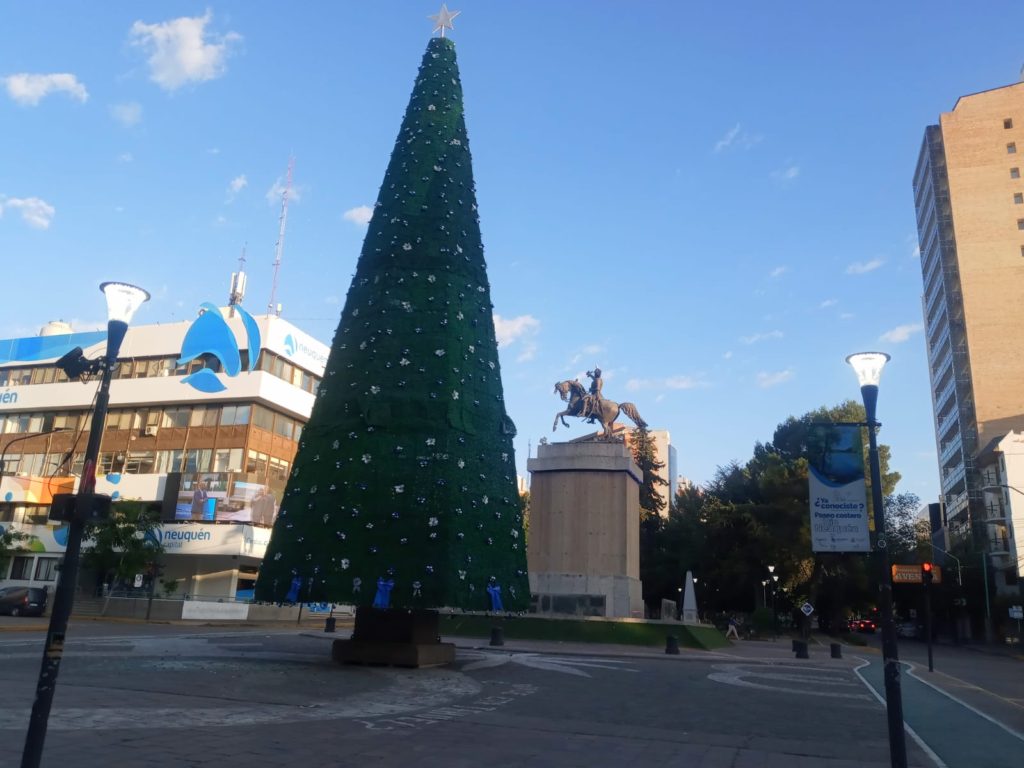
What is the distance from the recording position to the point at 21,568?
5528 cm

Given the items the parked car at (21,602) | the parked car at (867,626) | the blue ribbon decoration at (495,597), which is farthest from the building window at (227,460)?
the parked car at (867,626)

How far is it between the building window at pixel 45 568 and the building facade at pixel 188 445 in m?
0.07

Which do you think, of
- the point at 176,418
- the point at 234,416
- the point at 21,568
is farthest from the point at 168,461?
the point at 21,568

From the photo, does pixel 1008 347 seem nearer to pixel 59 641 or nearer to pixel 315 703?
pixel 315 703

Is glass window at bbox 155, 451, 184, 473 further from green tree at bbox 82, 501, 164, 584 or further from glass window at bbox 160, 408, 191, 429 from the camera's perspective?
green tree at bbox 82, 501, 164, 584

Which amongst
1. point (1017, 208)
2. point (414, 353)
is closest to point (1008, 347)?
point (1017, 208)

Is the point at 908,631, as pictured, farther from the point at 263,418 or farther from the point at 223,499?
the point at 223,499

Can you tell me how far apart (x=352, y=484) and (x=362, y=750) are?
838 cm

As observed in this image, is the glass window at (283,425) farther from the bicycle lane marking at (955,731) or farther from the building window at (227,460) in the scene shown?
the bicycle lane marking at (955,731)

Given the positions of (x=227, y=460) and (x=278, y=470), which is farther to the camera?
(x=278, y=470)

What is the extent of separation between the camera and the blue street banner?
394 inches

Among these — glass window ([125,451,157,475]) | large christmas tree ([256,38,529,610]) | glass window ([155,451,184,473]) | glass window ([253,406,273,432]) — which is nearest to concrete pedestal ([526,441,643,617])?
large christmas tree ([256,38,529,610])

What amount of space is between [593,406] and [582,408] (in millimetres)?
576

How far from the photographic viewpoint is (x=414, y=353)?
17781 millimetres
